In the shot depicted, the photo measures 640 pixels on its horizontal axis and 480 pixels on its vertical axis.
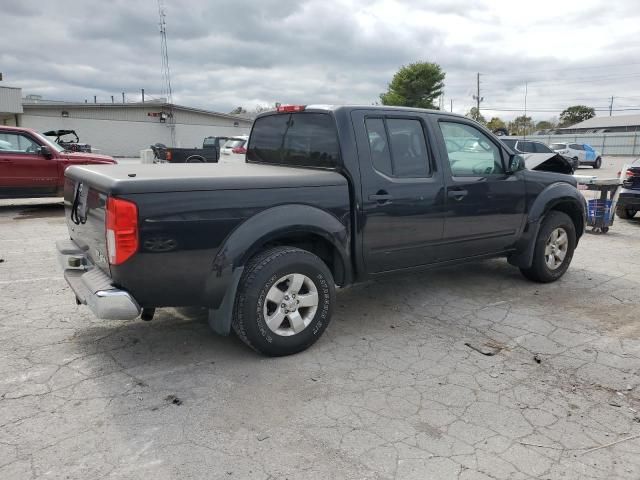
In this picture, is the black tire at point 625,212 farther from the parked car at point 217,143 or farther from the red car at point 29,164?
the parked car at point 217,143

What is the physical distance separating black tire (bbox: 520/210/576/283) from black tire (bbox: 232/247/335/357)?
9.59ft

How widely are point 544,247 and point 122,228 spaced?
4476 millimetres

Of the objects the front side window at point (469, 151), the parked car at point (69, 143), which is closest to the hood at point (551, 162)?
the front side window at point (469, 151)

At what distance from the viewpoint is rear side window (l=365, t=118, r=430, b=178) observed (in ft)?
13.8

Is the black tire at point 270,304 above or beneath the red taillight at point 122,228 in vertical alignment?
beneath

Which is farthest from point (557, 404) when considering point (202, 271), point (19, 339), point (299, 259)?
point (19, 339)

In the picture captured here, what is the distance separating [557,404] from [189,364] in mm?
2476

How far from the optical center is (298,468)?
8.23ft

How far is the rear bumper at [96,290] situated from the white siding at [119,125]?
32.1 m

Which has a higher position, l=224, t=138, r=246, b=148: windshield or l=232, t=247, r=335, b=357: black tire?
l=224, t=138, r=246, b=148: windshield

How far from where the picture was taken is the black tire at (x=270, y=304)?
11.4 ft

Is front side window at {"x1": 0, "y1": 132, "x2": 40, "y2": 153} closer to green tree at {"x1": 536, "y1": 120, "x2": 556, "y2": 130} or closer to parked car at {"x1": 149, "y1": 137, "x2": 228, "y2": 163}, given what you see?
parked car at {"x1": 149, "y1": 137, "x2": 228, "y2": 163}

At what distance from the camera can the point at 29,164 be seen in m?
10.3

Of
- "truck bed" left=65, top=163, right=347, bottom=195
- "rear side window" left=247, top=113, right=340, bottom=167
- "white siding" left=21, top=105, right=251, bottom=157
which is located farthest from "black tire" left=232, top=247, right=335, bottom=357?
"white siding" left=21, top=105, right=251, bottom=157
